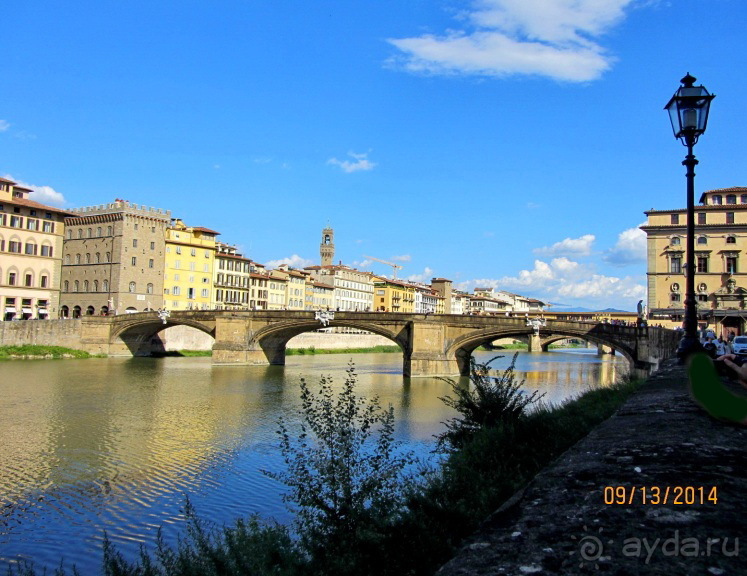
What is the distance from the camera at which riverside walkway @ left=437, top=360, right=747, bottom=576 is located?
2.39 m

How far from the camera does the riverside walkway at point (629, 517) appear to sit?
7.84 ft

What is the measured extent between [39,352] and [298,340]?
2671 cm

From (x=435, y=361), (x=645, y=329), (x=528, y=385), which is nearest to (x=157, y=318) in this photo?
(x=435, y=361)

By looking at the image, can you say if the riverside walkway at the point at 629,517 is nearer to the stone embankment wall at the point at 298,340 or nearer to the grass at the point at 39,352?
the grass at the point at 39,352

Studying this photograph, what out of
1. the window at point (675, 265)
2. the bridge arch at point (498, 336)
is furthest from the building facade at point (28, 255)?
the window at point (675, 265)

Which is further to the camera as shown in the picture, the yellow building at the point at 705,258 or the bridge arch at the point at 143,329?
the bridge arch at the point at 143,329

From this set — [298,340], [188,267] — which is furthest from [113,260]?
[298,340]

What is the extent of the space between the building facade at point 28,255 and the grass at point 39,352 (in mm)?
10886

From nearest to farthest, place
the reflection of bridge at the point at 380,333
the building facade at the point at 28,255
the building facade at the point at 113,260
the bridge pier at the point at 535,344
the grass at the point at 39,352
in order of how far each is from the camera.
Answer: the reflection of bridge at the point at 380,333, the grass at the point at 39,352, the building facade at the point at 28,255, the building facade at the point at 113,260, the bridge pier at the point at 535,344

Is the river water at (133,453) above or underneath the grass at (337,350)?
underneath

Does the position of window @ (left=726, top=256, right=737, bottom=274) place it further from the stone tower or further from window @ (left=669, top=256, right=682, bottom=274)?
the stone tower

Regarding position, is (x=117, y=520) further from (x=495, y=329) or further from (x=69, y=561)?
(x=495, y=329)

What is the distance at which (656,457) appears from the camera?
379 centimetres

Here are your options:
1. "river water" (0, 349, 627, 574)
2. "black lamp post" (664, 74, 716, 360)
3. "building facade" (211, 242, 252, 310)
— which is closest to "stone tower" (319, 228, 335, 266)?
"building facade" (211, 242, 252, 310)
